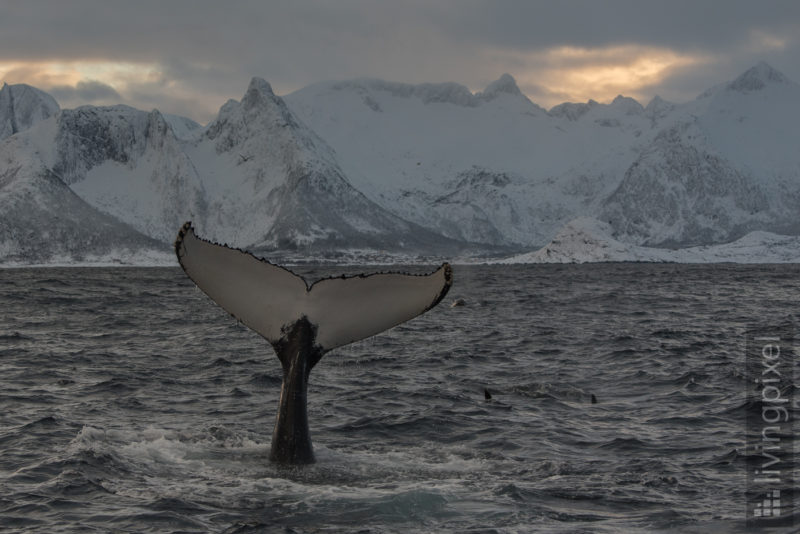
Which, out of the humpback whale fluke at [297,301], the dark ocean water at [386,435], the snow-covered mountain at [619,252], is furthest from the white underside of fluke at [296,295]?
the snow-covered mountain at [619,252]

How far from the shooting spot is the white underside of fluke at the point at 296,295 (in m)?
8.90

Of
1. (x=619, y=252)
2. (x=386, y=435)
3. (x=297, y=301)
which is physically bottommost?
(x=386, y=435)

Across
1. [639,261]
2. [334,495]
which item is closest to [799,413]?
[334,495]

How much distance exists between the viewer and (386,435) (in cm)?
1305

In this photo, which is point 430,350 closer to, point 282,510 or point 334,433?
point 334,433

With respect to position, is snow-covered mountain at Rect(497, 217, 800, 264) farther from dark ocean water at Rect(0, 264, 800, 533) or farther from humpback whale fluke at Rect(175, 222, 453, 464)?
humpback whale fluke at Rect(175, 222, 453, 464)

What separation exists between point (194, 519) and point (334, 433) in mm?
4221

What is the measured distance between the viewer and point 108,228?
17150 centimetres
